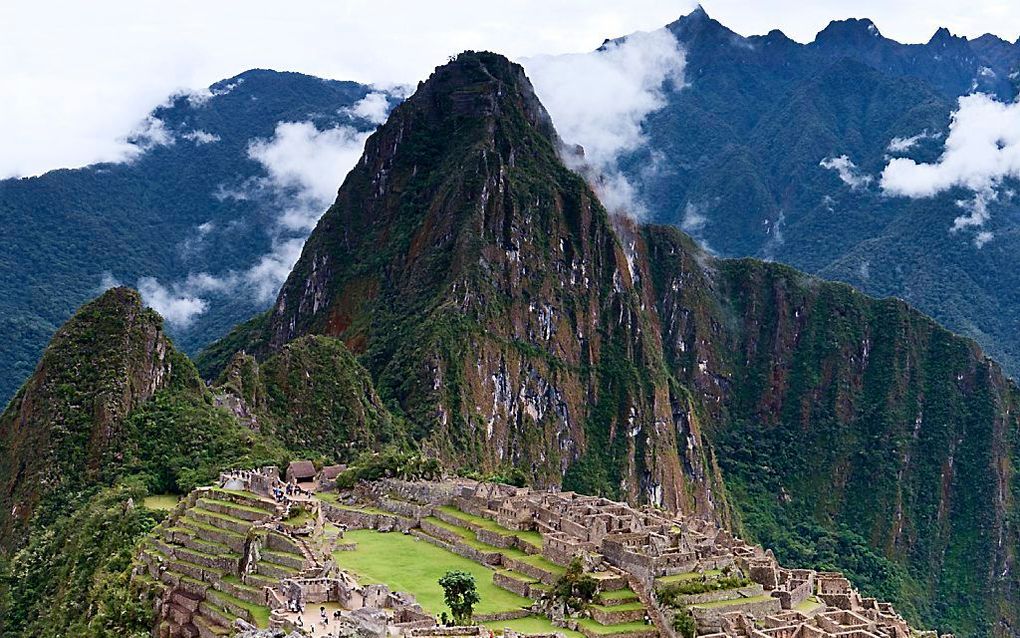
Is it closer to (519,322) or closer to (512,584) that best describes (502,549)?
(512,584)

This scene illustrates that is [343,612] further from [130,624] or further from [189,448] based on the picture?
[189,448]

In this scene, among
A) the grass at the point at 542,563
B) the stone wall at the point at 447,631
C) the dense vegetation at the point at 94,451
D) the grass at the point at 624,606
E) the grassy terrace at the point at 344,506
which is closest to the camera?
the stone wall at the point at 447,631

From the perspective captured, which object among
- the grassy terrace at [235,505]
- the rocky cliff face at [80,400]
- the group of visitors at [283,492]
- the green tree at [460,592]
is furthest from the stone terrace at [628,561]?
the rocky cliff face at [80,400]

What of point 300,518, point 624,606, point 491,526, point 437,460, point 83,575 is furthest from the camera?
point 437,460

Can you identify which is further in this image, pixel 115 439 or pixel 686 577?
pixel 115 439

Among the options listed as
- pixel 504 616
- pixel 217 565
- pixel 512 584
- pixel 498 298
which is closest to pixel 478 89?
pixel 498 298

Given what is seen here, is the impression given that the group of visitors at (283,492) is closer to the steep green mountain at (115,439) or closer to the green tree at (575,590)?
the steep green mountain at (115,439)
